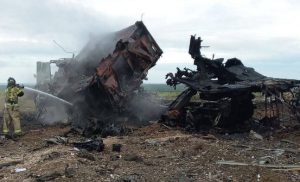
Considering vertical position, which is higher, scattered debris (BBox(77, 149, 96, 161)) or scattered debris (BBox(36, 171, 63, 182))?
scattered debris (BBox(77, 149, 96, 161))

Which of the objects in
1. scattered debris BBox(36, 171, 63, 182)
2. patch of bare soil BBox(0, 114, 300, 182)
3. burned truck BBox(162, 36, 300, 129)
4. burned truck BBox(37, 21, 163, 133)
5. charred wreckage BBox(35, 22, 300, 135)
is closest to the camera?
scattered debris BBox(36, 171, 63, 182)

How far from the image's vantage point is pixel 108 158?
959cm

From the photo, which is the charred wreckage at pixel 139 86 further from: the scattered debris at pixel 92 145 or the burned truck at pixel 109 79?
the scattered debris at pixel 92 145

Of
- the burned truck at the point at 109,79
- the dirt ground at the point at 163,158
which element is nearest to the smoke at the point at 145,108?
the burned truck at the point at 109,79

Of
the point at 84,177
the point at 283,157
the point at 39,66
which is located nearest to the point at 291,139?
the point at 283,157

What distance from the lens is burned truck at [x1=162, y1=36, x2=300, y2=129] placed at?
1334cm

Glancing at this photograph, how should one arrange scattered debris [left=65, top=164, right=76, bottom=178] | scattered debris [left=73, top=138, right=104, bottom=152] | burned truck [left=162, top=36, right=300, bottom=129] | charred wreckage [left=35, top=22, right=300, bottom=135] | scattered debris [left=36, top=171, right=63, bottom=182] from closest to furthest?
scattered debris [left=36, top=171, right=63, bottom=182] → scattered debris [left=65, top=164, right=76, bottom=178] → scattered debris [left=73, top=138, right=104, bottom=152] → burned truck [left=162, top=36, right=300, bottom=129] → charred wreckage [left=35, top=22, right=300, bottom=135]

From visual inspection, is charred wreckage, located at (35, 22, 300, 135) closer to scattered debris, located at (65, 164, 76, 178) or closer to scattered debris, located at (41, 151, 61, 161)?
scattered debris, located at (41, 151, 61, 161)

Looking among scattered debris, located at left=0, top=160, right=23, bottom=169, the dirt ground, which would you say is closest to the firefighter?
the dirt ground

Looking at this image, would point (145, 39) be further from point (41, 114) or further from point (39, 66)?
point (39, 66)

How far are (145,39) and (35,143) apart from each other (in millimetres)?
5181

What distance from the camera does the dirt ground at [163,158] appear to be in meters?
8.09

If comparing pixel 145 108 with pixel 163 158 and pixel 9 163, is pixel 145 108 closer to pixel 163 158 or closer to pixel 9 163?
pixel 163 158

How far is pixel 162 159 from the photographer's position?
9555 millimetres
